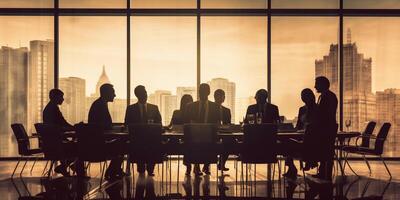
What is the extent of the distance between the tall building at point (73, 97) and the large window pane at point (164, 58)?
1.16 m

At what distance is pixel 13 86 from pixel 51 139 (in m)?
4.39

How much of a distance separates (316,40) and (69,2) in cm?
568

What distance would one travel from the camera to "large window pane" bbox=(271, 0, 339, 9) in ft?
33.6

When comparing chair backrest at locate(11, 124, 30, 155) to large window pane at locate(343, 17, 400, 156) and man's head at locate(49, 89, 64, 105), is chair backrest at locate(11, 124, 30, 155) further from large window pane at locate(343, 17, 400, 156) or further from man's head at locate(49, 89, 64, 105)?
large window pane at locate(343, 17, 400, 156)

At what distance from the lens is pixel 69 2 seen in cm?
1023

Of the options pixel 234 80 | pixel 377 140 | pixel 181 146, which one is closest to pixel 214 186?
pixel 181 146

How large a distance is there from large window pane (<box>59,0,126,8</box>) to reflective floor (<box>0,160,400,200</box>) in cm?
401

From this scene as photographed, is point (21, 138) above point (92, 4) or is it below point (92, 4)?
below

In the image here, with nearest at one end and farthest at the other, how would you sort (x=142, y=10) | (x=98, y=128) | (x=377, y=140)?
(x=98, y=128)
(x=377, y=140)
(x=142, y=10)

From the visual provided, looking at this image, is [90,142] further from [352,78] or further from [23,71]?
[352,78]

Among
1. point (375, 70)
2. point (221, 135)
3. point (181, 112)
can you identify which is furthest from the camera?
point (375, 70)

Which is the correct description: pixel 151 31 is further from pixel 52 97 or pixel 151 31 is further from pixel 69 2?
pixel 52 97

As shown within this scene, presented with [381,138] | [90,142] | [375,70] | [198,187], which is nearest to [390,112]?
[375,70]

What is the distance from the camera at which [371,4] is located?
1030 centimetres
